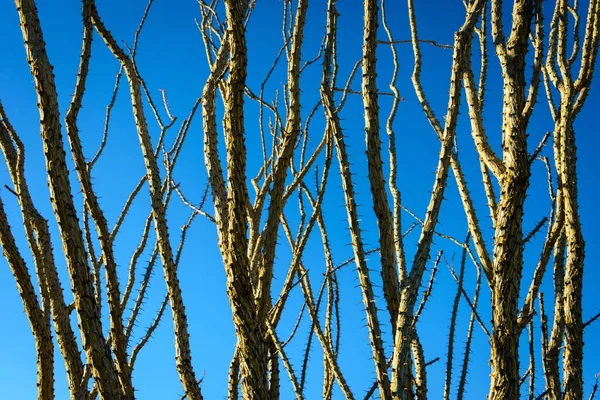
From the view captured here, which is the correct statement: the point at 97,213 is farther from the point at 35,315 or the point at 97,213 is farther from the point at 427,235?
the point at 427,235

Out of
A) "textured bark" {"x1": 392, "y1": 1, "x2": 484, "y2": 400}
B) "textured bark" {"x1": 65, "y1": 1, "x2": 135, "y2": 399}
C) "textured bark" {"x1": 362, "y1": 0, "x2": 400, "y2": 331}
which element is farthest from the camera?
"textured bark" {"x1": 65, "y1": 1, "x2": 135, "y2": 399}

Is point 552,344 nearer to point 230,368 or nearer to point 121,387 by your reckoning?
point 230,368

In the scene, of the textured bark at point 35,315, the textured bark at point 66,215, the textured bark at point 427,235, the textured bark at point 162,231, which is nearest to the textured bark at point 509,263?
the textured bark at point 427,235

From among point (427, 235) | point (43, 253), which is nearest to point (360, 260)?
point (427, 235)

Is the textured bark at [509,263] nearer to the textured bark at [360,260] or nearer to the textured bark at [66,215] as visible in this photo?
the textured bark at [360,260]

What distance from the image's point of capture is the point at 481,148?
8.09ft

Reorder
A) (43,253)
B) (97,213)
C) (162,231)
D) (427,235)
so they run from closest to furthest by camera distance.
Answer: (427,235) → (97,213) → (162,231) → (43,253)

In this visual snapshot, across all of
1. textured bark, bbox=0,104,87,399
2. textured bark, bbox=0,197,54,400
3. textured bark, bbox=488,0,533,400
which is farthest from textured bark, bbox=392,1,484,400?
textured bark, bbox=0,197,54,400

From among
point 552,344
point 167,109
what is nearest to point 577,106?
point 552,344

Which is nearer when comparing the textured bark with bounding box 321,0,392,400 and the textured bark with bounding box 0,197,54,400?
the textured bark with bounding box 321,0,392,400

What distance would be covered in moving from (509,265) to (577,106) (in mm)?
1146

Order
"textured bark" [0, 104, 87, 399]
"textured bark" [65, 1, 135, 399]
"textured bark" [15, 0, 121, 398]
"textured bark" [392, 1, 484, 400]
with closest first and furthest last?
"textured bark" [392, 1, 484, 400], "textured bark" [15, 0, 121, 398], "textured bark" [65, 1, 135, 399], "textured bark" [0, 104, 87, 399]

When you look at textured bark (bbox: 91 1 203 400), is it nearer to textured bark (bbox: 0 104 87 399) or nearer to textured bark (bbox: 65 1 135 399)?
textured bark (bbox: 65 1 135 399)

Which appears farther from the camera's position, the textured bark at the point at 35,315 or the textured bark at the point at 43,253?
the textured bark at the point at 35,315
